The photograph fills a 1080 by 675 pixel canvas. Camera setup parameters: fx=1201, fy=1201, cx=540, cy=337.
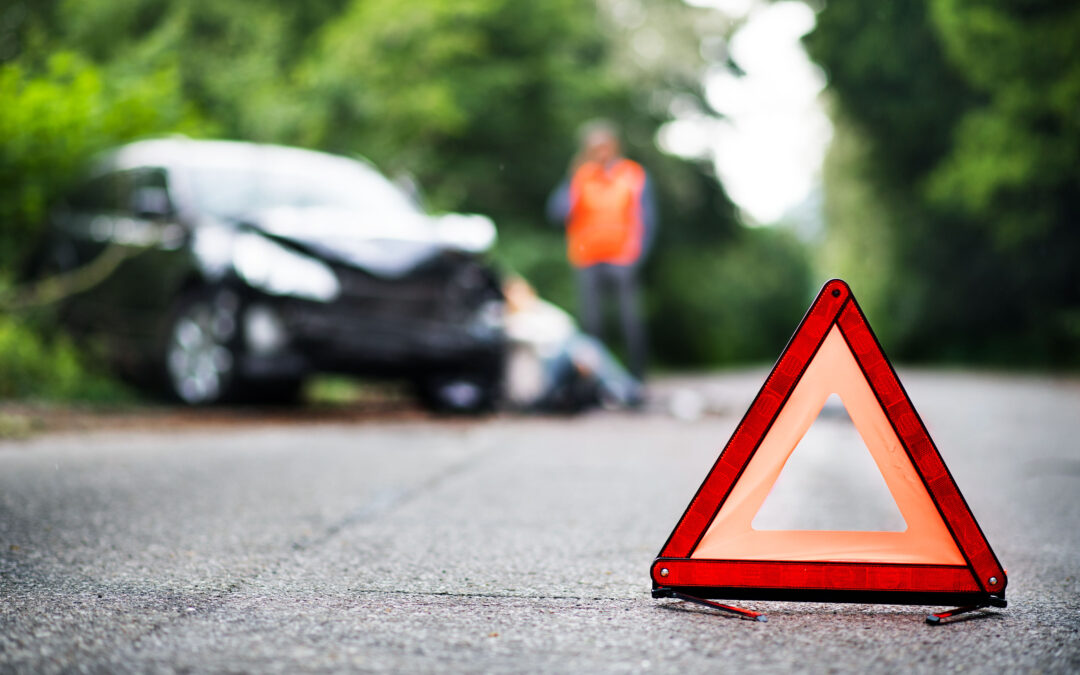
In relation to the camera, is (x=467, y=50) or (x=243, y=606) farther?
(x=467, y=50)

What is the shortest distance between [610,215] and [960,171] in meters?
8.48

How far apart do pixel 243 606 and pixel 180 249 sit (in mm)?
6037

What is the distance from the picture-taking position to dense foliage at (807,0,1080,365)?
12.7m

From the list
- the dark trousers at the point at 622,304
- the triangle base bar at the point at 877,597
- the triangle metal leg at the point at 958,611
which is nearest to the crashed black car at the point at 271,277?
the dark trousers at the point at 622,304

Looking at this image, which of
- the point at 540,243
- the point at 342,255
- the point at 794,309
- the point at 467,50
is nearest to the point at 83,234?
the point at 342,255

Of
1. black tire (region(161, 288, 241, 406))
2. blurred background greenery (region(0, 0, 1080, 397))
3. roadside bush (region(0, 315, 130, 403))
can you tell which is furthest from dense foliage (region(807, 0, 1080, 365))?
roadside bush (region(0, 315, 130, 403))

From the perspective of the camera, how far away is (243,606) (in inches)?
122

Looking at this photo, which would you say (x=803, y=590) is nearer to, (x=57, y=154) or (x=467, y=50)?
(x=57, y=154)

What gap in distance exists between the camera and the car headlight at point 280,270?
8.16 metres

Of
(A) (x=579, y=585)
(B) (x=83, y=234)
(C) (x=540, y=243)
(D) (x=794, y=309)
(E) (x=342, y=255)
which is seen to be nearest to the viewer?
(A) (x=579, y=585)

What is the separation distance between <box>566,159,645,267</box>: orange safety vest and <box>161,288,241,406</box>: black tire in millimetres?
3562

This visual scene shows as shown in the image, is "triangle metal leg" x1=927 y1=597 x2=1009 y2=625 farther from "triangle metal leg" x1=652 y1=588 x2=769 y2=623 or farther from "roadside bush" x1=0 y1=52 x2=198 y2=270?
"roadside bush" x1=0 y1=52 x2=198 y2=270

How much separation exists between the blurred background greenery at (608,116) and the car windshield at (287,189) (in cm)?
176

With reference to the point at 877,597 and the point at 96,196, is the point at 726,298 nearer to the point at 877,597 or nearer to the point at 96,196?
the point at 96,196
